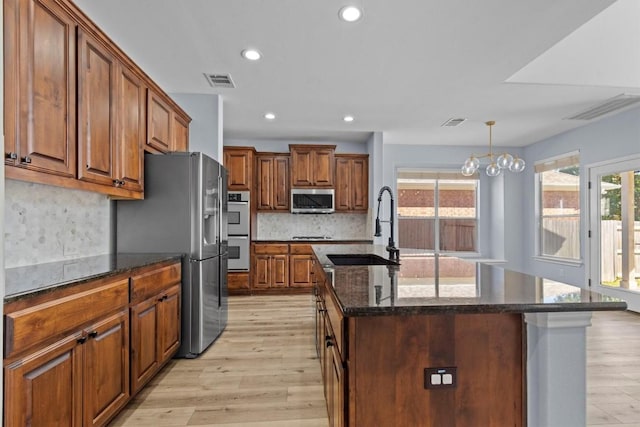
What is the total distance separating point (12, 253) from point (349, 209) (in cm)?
454

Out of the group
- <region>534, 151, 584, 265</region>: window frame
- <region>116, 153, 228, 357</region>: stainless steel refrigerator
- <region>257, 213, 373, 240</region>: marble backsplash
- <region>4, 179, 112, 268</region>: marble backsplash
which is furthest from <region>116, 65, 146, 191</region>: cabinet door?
<region>534, 151, 584, 265</region>: window frame

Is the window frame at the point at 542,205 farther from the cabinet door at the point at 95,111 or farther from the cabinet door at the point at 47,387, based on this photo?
the cabinet door at the point at 47,387

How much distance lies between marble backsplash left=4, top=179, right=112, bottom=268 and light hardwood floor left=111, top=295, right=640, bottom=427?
1106 mm

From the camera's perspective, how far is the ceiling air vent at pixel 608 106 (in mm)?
3933

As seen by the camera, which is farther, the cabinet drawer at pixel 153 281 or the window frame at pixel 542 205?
the window frame at pixel 542 205

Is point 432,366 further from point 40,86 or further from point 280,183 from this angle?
point 280,183

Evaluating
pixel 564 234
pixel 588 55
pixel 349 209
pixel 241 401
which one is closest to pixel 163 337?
pixel 241 401

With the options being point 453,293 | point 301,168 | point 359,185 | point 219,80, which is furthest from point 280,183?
point 453,293

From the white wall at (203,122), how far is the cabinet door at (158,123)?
54cm

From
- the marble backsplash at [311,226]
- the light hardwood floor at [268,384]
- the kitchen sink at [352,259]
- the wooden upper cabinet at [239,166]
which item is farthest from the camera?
the marble backsplash at [311,226]

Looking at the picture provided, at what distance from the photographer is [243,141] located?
19.3ft

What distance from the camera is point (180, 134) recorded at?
3.59 metres

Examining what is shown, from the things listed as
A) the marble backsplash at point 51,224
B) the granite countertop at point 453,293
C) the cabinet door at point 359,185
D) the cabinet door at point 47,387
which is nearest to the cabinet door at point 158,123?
the marble backsplash at point 51,224

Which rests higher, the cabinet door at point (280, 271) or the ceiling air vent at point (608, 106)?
the ceiling air vent at point (608, 106)
